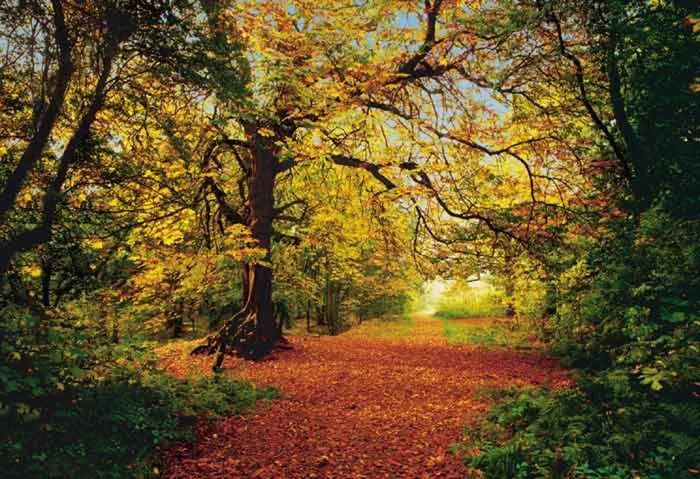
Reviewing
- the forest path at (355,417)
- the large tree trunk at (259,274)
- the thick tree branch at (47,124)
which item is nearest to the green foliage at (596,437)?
the forest path at (355,417)

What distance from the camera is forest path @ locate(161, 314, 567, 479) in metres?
5.00

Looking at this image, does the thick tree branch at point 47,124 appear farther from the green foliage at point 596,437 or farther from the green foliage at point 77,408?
the green foliage at point 596,437

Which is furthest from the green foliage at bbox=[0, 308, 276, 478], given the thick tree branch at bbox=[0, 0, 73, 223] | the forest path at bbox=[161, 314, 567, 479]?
the thick tree branch at bbox=[0, 0, 73, 223]

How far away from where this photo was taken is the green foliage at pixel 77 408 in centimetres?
381

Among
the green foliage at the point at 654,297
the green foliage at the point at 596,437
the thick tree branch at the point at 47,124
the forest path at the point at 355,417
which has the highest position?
the thick tree branch at the point at 47,124

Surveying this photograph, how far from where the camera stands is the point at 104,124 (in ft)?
20.8

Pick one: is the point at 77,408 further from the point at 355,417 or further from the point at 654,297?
the point at 654,297

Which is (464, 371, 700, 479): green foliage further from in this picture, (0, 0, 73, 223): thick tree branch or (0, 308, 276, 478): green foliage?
(0, 0, 73, 223): thick tree branch

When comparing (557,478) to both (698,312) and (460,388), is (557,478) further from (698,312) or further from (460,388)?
(460,388)

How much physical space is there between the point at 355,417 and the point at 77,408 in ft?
13.7

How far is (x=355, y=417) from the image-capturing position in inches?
272

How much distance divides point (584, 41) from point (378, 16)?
4178 mm

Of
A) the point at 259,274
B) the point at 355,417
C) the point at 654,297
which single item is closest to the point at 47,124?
the point at 355,417

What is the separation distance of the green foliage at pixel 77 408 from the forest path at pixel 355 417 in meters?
0.54
